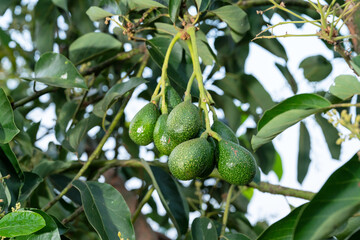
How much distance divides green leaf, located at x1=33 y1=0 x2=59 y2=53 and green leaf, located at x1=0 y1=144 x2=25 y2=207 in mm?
737

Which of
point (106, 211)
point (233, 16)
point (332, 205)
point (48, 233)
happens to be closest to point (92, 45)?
point (233, 16)

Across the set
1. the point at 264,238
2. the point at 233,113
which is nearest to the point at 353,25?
the point at 233,113

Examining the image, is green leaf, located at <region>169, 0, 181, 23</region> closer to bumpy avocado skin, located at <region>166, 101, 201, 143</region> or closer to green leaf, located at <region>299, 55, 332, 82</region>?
bumpy avocado skin, located at <region>166, 101, 201, 143</region>

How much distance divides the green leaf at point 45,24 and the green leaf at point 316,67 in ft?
2.90

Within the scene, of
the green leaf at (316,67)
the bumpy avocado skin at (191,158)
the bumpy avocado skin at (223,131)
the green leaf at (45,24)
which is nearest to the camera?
the bumpy avocado skin at (191,158)

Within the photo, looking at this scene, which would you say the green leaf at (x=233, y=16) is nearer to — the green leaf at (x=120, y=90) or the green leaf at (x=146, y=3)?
the green leaf at (x=146, y=3)

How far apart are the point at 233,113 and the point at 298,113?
902 millimetres

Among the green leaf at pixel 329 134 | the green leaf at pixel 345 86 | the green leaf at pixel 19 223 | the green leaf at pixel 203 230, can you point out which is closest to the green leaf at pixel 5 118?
the green leaf at pixel 19 223

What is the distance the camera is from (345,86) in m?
0.78

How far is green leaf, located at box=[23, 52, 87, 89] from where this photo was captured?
1197 millimetres

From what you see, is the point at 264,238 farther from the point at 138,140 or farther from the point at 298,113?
the point at 138,140

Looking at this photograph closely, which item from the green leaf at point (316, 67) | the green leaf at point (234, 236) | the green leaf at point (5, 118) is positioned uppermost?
the green leaf at point (5, 118)

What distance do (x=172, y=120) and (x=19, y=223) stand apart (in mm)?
322

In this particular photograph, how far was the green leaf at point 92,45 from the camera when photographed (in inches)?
56.7
